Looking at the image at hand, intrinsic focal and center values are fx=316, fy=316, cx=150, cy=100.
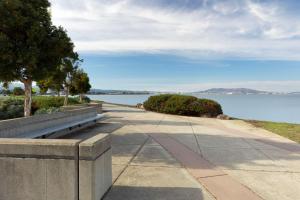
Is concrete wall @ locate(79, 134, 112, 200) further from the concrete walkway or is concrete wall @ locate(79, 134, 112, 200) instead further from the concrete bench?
the concrete bench

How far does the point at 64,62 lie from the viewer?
12266 mm

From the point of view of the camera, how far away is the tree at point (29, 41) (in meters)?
9.04

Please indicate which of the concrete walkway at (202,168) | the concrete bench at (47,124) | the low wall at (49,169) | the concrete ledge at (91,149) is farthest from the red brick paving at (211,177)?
the concrete bench at (47,124)

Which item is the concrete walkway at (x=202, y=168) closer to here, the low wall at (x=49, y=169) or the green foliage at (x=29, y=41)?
the low wall at (x=49, y=169)

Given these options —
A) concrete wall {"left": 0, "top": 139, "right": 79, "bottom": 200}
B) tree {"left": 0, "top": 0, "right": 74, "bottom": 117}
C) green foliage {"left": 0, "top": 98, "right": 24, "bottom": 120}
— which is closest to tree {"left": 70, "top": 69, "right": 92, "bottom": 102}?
green foliage {"left": 0, "top": 98, "right": 24, "bottom": 120}

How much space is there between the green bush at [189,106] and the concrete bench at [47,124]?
9.96 m

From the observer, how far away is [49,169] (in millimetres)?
4445

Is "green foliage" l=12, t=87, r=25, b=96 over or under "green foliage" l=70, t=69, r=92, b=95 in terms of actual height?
under

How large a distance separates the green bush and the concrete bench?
996 cm

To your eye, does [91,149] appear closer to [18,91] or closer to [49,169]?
[49,169]

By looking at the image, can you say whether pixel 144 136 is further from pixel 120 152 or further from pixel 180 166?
pixel 180 166

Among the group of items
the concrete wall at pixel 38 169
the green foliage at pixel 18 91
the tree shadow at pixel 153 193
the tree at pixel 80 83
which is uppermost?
the tree at pixel 80 83

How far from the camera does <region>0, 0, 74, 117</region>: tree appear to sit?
9.04 meters

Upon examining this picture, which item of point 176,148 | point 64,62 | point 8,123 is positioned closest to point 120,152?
point 176,148
